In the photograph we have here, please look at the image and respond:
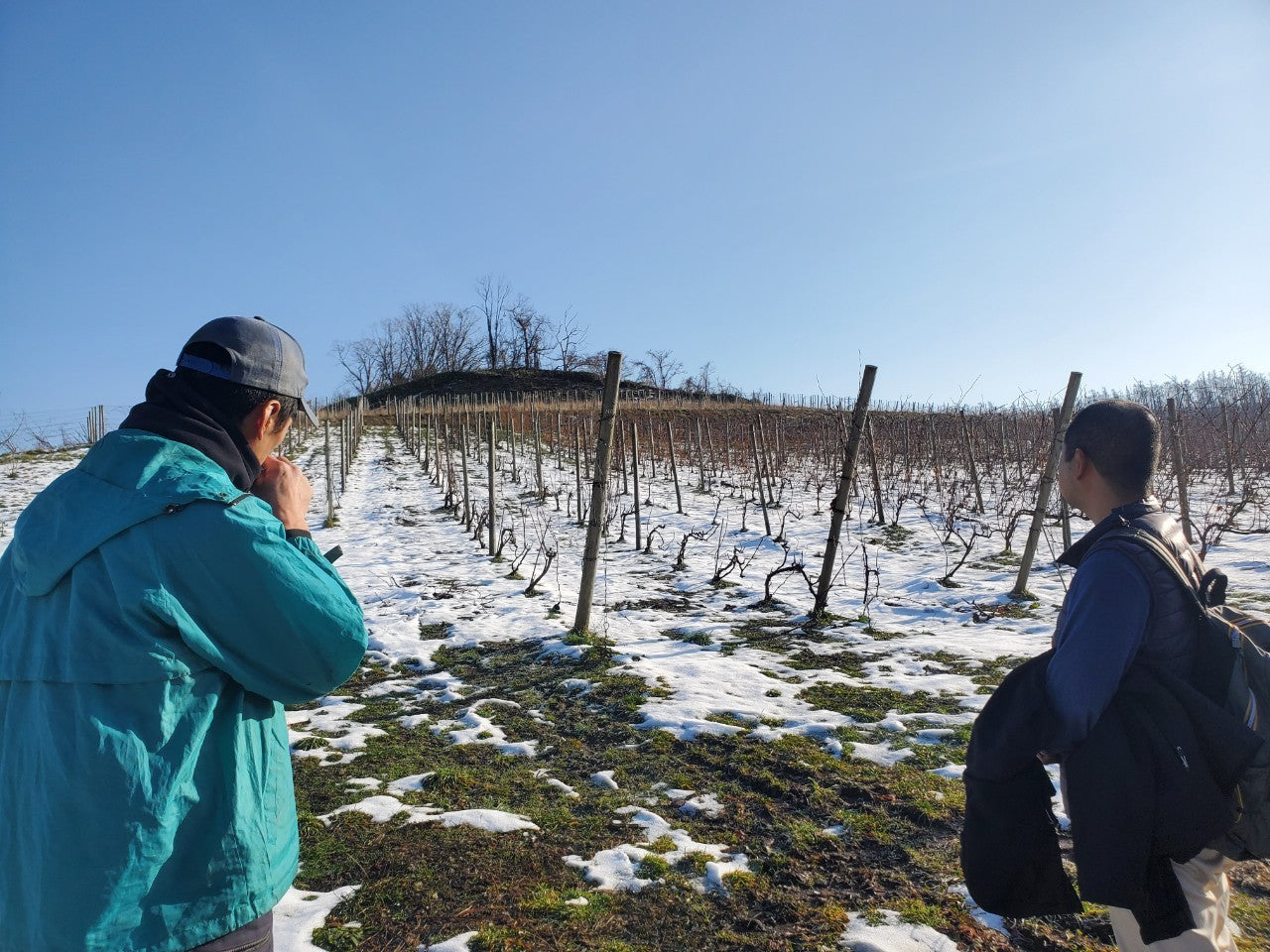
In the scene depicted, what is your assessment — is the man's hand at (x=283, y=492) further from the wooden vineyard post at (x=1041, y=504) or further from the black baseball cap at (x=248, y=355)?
the wooden vineyard post at (x=1041, y=504)

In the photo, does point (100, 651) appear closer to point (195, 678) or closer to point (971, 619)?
point (195, 678)

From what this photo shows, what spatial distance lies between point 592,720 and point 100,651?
3.69m

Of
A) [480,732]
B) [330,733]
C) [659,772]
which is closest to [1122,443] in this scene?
[659,772]

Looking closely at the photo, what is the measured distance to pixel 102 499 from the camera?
1.20 m

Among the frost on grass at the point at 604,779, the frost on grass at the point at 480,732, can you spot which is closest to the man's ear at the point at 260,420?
the frost on grass at the point at 604,779

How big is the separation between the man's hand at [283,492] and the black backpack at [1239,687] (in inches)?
75.9

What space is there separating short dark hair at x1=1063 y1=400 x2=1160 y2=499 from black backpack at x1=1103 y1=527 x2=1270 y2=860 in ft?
0.64

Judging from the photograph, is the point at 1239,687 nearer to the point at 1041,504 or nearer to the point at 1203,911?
the point at 1203,911

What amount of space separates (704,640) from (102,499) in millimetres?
5627

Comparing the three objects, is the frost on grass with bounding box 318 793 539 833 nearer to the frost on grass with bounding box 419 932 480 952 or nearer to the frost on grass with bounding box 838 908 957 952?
the frost on grass with bounding box 419 932 480 952

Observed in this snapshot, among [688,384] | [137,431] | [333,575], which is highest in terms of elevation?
[688,384]

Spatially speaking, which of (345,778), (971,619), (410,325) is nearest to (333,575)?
(345,778)

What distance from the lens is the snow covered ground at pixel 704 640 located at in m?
3.27

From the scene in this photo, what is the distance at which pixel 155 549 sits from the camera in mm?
1184
